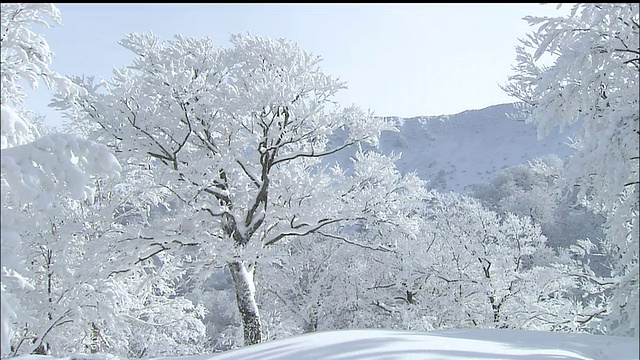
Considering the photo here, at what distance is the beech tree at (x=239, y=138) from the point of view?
30.7 ft

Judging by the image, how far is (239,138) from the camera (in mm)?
11164

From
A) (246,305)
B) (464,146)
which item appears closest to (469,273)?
(246,305)

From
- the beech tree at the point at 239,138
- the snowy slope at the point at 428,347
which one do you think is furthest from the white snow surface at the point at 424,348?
the beech tree at the point at 239,138

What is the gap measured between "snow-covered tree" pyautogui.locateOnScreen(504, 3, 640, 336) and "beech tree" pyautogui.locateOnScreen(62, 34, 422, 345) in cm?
526

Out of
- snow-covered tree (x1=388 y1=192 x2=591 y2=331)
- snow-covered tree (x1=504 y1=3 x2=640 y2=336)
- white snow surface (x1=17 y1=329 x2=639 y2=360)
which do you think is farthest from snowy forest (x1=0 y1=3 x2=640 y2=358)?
snow-covered tree (x1=388 y1=192 x2=591 y2=331)

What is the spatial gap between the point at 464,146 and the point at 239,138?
52.8 m

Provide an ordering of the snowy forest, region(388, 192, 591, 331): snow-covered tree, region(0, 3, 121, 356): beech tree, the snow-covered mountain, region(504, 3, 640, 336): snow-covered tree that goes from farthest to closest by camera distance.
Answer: the snow-covered mountain → region(388, 192, 591, 331): snow-covered tree → the snowy forest → region(504, 3, 640, 336): snow-covered tree → region(0, 3, 121, 356): beech tree

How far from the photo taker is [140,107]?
31.0ft

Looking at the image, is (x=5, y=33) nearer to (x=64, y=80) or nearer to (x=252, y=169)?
(x=64, y=80)

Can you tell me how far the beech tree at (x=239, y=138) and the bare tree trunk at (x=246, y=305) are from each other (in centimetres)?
2

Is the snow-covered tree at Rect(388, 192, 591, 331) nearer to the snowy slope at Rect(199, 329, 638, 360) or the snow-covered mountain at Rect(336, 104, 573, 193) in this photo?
the snowy slope at Rect(199, 329, 638, 360)

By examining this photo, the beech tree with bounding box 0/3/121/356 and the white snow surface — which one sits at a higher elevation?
the beech tree with bounding box 0/3/121/356

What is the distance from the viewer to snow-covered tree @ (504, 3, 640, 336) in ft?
14.4

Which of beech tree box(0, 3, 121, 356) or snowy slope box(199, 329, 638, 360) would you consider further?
snowy slope box(199, 329, 638, 360)
